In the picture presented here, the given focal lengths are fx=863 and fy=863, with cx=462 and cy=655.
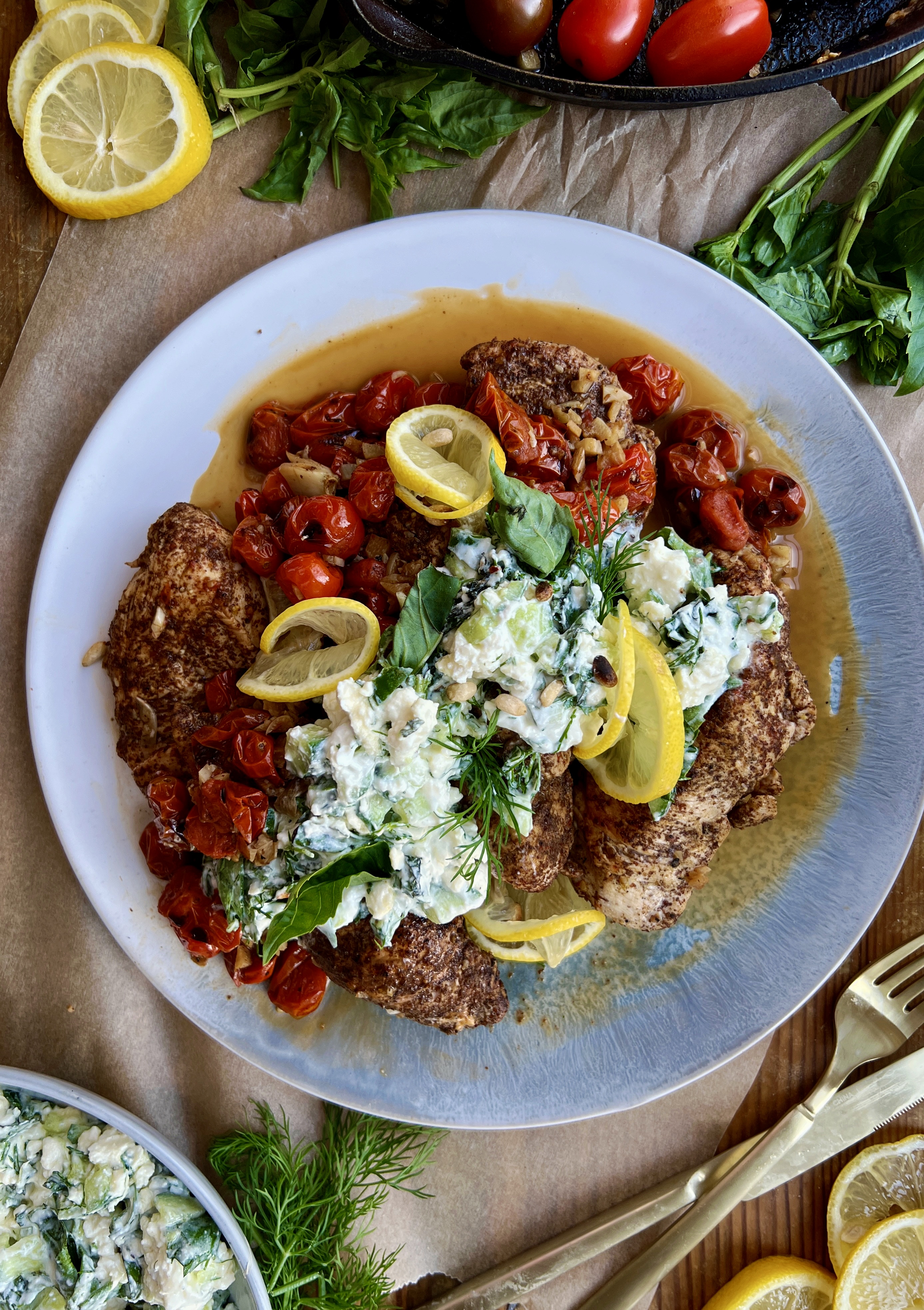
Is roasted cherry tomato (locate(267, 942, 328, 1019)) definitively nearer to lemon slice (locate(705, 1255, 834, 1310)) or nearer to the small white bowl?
the small white bowl

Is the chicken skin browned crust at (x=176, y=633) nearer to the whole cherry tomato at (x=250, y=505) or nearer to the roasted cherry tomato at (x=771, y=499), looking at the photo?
the whole cherry tomato at (x=250, y=505)

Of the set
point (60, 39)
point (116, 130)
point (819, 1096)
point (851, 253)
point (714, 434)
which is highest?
point (851, 253)

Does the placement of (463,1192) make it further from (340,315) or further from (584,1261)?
(340,315)

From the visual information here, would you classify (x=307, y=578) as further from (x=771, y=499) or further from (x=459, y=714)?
(x=771, y=499)

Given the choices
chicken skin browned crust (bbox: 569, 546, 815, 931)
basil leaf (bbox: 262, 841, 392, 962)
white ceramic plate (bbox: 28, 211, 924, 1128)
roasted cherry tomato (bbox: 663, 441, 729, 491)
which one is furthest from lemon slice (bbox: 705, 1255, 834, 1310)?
roasted cherry tomato (bbox: 663, 441, 729, 491)

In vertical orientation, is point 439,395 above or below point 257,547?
above

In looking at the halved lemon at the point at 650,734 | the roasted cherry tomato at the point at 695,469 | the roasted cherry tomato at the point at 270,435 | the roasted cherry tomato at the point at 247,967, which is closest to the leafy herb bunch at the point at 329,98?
the roasted cherry tomato at the point at 270,435

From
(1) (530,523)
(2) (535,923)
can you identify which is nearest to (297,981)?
(2) (535,923)
